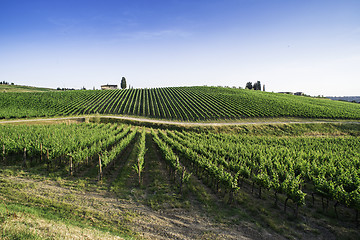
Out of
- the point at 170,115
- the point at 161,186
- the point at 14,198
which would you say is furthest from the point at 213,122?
the point at 14,198

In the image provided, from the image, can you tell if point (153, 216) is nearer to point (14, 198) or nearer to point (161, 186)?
point (161, 186)

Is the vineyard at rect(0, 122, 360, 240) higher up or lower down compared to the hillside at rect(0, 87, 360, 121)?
lower down

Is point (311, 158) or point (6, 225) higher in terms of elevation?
point (6, 225)

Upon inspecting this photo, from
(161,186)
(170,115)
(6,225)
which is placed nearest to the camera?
(6,225)

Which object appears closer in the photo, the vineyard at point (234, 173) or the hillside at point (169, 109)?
the vineyard at point (234, 173)

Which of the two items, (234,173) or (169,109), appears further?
(169,109)

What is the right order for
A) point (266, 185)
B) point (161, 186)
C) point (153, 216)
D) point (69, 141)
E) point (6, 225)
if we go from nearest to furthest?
1. point (6, 225)
2. point (153, 216)
3. point (266, 185)
4. point (161, 186)
5. point (69, 141)

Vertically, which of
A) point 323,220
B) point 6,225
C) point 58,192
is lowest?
point 323,220

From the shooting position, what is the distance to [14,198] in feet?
39.6

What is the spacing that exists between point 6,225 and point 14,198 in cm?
634

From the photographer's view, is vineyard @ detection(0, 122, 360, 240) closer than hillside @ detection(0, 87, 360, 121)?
Yes

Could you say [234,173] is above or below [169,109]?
below

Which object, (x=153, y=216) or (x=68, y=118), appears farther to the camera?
(x=68, y=118)

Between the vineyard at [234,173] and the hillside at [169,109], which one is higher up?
the hillside at [169,109]
